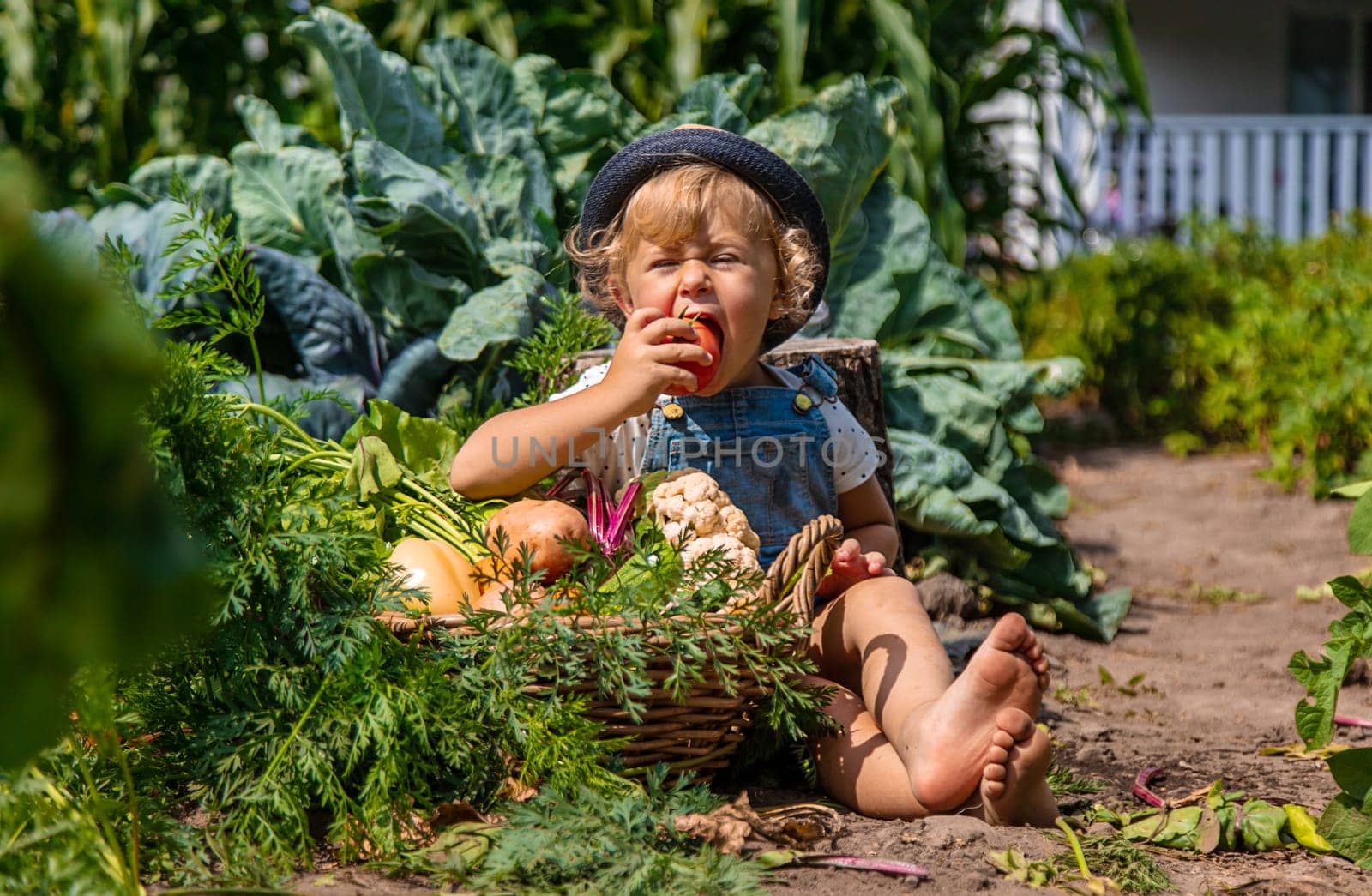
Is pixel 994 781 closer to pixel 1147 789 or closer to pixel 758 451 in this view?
pixel 1147 789

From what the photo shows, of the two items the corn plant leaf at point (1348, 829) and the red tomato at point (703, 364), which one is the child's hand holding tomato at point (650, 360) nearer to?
the red tomato at point (703, 364)

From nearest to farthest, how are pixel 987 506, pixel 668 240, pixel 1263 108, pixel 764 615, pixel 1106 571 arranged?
1. pixel 764 615
2. pixel 668 240
3. pixel 987 506
4. pixel 1106 571
5. pixel 1263 108

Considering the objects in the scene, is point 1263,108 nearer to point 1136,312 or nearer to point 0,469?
point 1136,312

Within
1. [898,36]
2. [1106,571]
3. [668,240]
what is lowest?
[1106,571]

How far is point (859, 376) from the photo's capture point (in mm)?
2881

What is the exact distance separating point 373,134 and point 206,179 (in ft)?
1.75

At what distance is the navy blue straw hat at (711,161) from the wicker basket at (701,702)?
25.3 inches

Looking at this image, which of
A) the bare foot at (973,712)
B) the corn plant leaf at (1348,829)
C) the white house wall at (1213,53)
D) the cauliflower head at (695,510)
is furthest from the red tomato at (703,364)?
the white house wall at (1213,53)

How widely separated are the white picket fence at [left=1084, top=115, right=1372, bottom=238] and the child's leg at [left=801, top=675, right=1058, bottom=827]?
8561 millimetres

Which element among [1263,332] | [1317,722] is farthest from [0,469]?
[1263,332]

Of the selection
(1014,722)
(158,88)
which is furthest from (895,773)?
(158,88)

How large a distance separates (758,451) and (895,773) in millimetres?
659

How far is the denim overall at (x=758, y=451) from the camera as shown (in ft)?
7.45

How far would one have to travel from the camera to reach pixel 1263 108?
1227 centimetres
